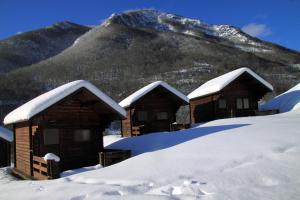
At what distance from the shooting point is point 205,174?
34.4ft

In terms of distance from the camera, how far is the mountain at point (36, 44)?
131225mm

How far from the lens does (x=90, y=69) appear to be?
93.9 meters

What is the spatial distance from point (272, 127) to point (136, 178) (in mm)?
8244

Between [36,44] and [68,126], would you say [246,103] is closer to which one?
[68,126]

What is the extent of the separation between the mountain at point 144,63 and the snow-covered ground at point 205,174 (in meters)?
45.2

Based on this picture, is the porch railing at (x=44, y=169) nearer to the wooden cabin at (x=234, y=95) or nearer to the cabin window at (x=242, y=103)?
the wooden cabin at (x=234, y=95)

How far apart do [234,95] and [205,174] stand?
62.3 ft

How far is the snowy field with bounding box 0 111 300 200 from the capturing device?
886 centimetres

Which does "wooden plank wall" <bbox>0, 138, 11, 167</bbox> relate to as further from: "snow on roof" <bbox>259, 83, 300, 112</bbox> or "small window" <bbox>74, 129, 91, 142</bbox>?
"snow on roof" <bbox>259, 83, 300, 112</bbox>

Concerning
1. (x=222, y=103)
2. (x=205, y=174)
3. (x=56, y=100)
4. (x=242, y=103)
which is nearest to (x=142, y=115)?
(x=222, y=103)

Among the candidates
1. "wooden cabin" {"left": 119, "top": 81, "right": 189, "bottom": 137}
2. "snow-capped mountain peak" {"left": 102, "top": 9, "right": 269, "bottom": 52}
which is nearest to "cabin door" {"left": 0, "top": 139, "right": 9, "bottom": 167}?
"wooden cabin" {"left": 119, "top": 81, "right": 189, "bottom": 137}

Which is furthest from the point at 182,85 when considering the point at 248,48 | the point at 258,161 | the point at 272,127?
the point at 248,48

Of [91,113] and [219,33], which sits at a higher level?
[219,33]

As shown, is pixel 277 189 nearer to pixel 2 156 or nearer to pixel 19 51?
pixel 2 156
